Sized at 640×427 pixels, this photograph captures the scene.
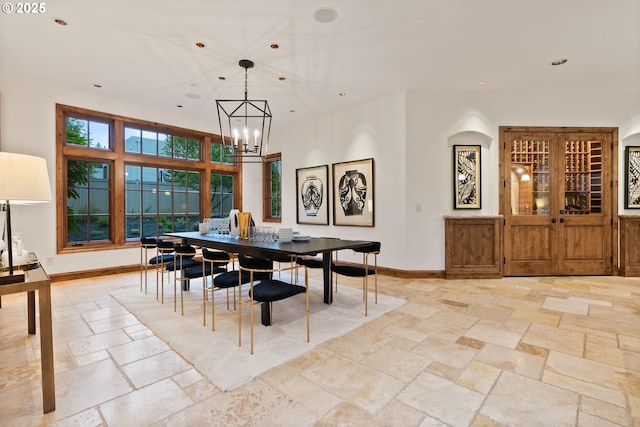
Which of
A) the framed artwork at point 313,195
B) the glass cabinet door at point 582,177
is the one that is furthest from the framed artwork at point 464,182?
the framed artwork at point 313,195

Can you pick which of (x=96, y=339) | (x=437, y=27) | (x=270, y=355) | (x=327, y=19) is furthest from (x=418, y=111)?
(x=96, y=339)

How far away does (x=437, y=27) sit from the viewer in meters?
3.28

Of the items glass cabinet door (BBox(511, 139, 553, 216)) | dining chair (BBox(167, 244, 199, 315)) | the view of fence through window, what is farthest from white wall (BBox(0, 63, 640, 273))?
dining chair (BBox(167, 244, 199, 315))

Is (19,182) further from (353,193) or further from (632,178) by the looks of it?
(632,178)

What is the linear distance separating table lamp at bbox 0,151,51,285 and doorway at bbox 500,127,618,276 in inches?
224

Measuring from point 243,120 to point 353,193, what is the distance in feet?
9.28

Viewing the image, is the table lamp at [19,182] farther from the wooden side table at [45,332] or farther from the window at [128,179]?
the window at [128,179]

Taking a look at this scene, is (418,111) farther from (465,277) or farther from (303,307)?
(303,307)

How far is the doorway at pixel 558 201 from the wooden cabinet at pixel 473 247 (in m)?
0.29

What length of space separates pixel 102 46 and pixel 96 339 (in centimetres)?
320

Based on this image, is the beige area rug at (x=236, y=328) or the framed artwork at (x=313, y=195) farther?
the framed artwork at (x=313, y=195)

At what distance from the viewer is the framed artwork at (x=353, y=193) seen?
5.47 meters

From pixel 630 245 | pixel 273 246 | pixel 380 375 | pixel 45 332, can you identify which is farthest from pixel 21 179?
pixel 630 245

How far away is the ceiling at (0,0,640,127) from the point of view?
2994 mm
